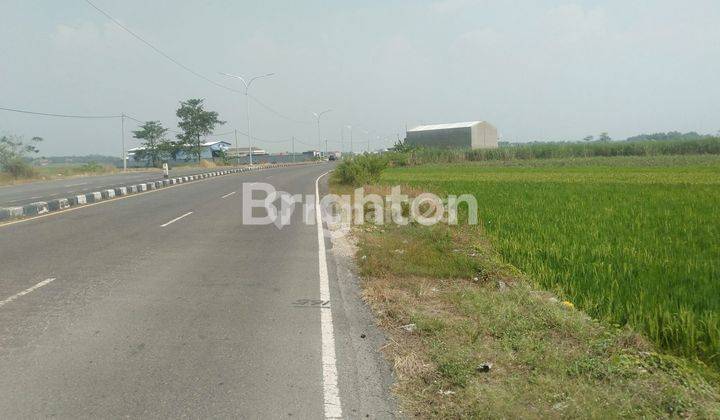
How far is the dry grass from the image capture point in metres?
3.79

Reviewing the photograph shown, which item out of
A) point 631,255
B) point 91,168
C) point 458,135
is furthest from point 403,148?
point 631,255

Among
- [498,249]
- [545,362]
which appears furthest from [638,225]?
[545,362]

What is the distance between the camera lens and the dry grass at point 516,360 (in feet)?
12.4

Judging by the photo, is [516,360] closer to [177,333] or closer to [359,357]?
[359,357]

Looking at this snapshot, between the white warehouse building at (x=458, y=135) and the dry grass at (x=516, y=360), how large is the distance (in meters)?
70.6

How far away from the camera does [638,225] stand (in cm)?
Answer: 1112

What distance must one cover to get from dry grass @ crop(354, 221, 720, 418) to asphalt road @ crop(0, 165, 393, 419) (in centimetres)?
35

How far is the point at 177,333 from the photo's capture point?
Result: 18.1ft

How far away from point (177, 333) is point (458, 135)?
250 ft

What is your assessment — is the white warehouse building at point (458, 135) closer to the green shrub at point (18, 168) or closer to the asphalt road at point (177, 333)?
the green shrub at point (18, 168)

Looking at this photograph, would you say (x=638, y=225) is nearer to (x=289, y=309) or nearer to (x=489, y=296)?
(x=489, y=296)

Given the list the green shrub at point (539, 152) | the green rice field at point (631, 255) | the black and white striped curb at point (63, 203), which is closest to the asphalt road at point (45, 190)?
the black and white striped curb at point (63, 203)

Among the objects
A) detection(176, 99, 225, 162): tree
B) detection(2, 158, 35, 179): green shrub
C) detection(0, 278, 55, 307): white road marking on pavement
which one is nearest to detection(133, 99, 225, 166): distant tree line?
detection(176, 99, 225, 162): tree

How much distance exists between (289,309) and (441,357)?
2210 millimetres
